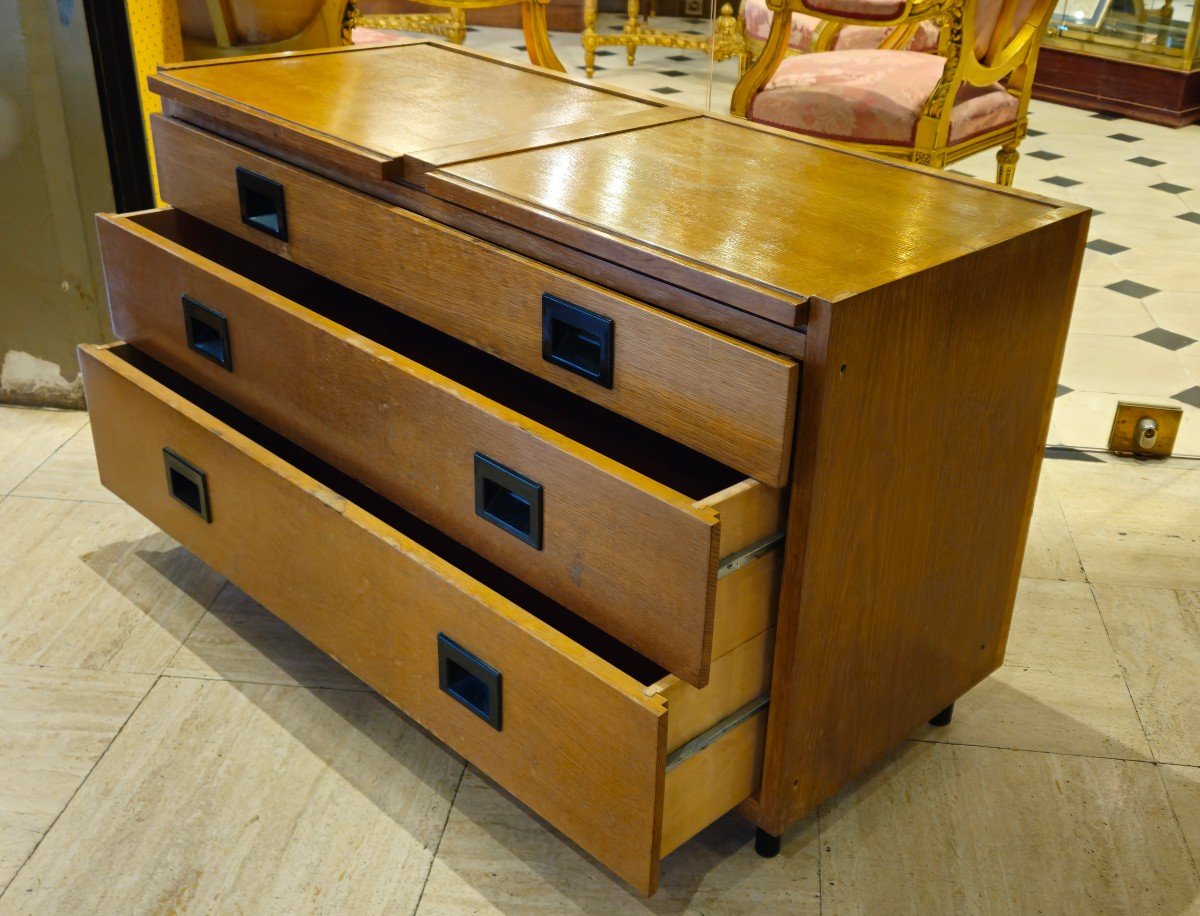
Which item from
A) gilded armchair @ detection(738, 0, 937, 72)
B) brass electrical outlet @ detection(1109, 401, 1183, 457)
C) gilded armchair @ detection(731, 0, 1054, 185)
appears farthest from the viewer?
gilded armchair @ detection(738, 0, 937, 72)

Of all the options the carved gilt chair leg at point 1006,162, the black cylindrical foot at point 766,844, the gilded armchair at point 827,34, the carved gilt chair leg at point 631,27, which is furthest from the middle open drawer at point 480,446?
the carved gilt chair leg at point 631,27

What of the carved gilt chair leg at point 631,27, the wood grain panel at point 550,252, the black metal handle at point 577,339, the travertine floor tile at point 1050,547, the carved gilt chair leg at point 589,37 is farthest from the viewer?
the carved gilt chair leg at point 631,27

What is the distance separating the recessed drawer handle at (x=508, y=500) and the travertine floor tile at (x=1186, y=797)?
858mm

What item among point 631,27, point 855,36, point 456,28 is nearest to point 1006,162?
point 855,36

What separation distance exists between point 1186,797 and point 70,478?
1822mm

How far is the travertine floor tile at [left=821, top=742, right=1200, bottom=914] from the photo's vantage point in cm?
142

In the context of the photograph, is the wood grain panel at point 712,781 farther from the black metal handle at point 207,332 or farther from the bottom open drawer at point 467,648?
the black metal handle at point 207,332

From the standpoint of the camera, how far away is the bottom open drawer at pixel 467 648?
4.03ft

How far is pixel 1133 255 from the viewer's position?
367cm

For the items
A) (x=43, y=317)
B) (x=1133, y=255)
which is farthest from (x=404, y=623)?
(x=1133, y=255)

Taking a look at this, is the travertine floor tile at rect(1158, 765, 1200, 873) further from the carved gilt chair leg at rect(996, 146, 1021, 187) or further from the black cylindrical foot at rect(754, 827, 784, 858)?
the carved gilt chair leg at rect(996, 146, 1021, 187)

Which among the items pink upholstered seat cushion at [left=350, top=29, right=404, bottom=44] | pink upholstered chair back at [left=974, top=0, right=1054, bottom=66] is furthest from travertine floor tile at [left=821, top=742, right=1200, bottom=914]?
pink upholstered seat cushion at [left=350, top=29, right=404, bottom=44]

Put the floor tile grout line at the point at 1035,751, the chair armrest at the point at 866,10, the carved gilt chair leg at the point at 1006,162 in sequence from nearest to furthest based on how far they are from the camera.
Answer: the floor tile grout line at the point at 1035,751 → the chair armrest at the point at 866,10 → the carved gilt chair leg at the point at 1006,162

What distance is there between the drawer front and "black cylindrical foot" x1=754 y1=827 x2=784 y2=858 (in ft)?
1.63
